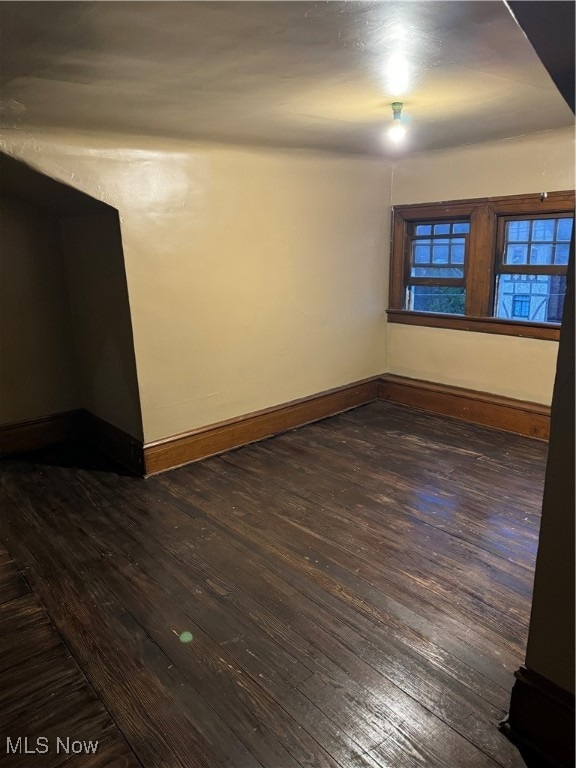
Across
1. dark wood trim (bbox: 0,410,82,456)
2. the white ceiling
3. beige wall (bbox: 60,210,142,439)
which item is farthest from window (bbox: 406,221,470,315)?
dark wood trim (bbox: 0,410,82,456)

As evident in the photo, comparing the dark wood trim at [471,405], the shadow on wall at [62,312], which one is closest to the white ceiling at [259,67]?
the shadow on wall at [62,312]

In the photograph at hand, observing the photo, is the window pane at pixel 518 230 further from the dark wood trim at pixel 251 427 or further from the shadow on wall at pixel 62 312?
the shadow on wall at pixel 62 312

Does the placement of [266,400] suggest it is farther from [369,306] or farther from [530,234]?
[530,234]

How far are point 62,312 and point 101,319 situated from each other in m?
0.63

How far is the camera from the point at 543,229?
12.7ft

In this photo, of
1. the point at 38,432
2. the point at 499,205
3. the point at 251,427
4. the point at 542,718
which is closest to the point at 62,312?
the point at 38,432

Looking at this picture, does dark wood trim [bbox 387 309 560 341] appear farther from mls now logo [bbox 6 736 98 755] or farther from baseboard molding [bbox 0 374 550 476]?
mls now logo [bbox 6 736 98 755]

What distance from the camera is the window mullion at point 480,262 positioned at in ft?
13.4

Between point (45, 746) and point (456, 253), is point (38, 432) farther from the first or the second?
point (456, 253)

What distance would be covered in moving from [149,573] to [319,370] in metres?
2.45

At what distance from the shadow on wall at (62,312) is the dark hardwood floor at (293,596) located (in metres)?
0.52

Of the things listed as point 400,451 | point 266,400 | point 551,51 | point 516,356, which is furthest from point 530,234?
point 551,51

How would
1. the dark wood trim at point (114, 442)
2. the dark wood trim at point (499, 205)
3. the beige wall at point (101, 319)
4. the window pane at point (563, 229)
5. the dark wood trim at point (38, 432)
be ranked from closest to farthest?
the beige wall at point (101, 319) → the dark wood trim at point (114, 442) → the dark wood trim at point (499, 205) → the window pane at point (563, 229) → the dark wood trim at point (38, 432)

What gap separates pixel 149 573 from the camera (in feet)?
8.07
